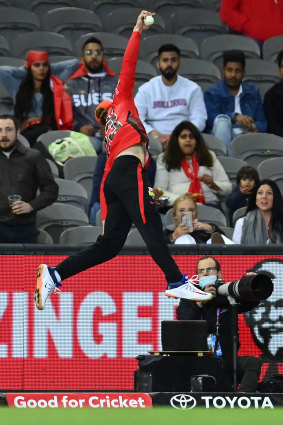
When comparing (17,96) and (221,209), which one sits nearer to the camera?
(221,209)

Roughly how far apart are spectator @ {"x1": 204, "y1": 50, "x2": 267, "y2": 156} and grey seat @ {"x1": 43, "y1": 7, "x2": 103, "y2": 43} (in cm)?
249

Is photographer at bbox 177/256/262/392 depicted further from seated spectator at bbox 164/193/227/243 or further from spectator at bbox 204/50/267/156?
spectator at bbox 204/50/267/156

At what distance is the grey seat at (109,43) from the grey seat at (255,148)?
8.62ft

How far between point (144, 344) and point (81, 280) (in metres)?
0.74

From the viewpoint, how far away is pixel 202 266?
1017 centimetres

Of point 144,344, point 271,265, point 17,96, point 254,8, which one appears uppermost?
point 254,8

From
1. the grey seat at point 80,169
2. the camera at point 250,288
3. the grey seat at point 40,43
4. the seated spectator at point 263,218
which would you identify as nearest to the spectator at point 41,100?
the grey seat at point 80,169

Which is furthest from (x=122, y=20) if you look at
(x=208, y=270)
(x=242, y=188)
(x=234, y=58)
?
(x=208, y=270)

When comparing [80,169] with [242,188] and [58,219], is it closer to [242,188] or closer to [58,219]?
[58,219]

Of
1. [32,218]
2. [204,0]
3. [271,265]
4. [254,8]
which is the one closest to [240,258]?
[271,265]

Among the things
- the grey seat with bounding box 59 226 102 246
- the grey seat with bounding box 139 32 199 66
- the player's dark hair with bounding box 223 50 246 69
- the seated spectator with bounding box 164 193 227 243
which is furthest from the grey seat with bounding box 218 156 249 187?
the grey seat with bounding box 139 32 199 66

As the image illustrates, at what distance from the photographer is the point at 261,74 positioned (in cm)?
1591

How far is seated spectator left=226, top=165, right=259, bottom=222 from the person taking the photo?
12.6 meters

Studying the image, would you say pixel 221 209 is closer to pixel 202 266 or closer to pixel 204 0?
pixel 202 266
